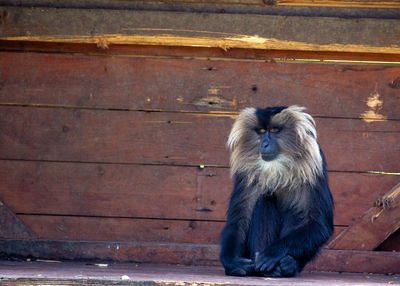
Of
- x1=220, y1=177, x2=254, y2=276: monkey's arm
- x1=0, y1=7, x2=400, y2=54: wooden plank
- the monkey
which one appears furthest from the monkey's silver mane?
x1=0, y1=7, x2=400, y2=54: wooden plank

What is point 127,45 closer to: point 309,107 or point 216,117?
point 216,117

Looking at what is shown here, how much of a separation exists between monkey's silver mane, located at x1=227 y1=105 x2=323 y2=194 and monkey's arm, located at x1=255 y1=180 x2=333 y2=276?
0.15 m

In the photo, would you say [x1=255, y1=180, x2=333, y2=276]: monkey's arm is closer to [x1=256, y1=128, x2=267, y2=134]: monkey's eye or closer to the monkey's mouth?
the monkey's mouth

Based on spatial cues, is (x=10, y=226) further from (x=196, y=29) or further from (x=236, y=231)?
(x=196, y=29)

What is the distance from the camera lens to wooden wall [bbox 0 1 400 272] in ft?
16.9

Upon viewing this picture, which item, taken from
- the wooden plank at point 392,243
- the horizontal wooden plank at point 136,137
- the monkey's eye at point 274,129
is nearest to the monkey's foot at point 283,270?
the monkey's eye at point 274,129

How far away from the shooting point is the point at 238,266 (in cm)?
423

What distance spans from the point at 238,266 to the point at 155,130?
52.0 inches

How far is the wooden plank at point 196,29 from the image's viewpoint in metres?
4.97

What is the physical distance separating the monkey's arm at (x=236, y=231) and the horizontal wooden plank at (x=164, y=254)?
559 millimetres

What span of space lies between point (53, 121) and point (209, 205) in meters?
1.15

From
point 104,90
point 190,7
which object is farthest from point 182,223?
point 190,7

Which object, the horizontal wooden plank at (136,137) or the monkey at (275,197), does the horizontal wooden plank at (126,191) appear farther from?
the monkey at (275,197)

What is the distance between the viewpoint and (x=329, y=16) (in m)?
5.00
